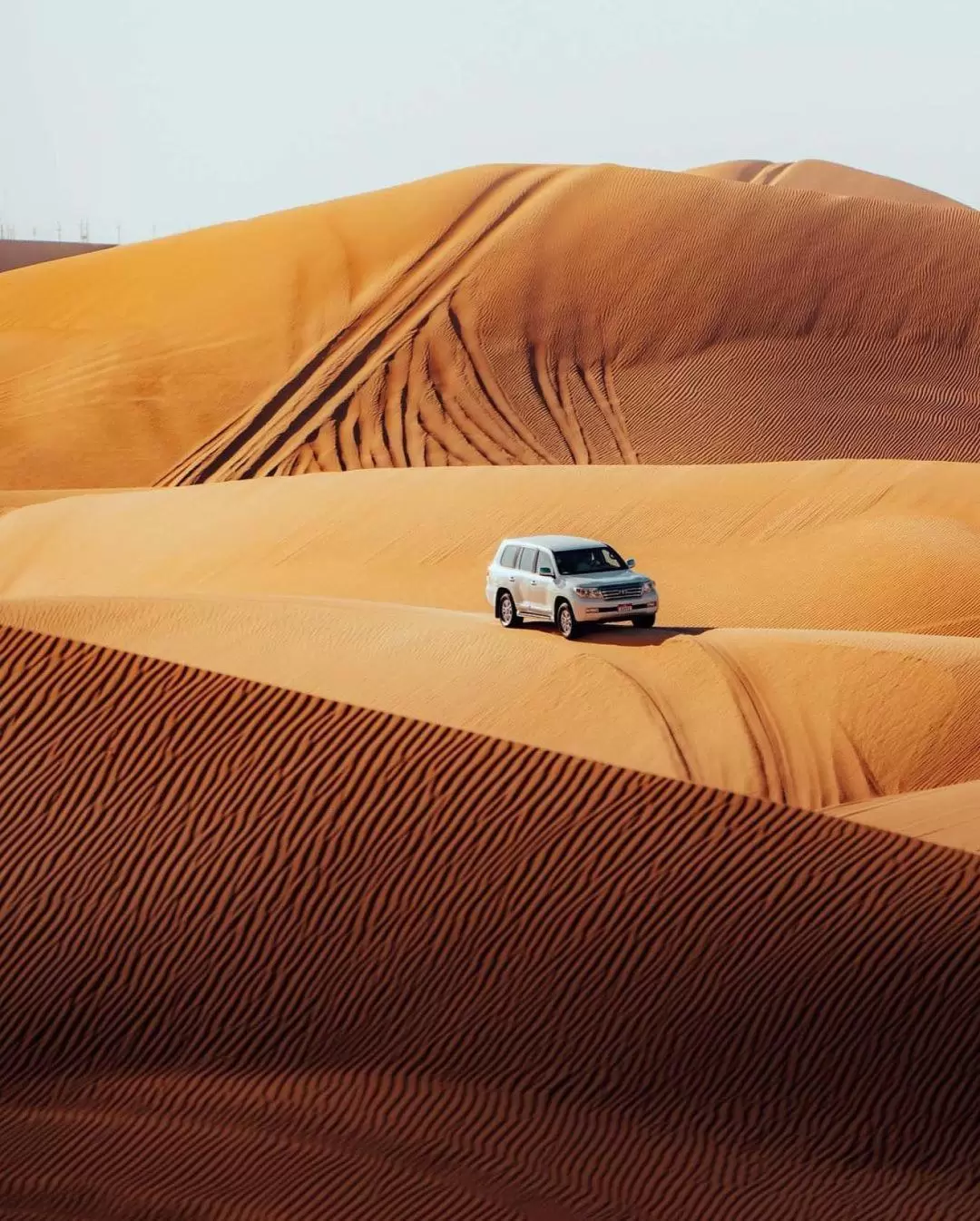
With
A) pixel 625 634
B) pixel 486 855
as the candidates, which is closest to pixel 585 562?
pixel 625 634

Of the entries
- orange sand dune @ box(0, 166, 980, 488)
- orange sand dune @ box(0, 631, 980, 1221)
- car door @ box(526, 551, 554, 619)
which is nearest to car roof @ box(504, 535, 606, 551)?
car door @ box(526, 551, 554, 619)

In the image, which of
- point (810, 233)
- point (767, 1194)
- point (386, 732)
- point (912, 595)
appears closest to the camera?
point (767, 1194)

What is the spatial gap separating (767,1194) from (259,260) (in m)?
40.5

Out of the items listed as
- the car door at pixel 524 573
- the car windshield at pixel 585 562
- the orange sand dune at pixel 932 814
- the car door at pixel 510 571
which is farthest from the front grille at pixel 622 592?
the orange sand dune at pixel 932 814

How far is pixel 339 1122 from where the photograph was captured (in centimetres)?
938

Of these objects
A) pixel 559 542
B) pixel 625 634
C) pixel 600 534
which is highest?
pixel 559 542

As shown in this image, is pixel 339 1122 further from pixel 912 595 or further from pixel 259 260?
pixel 259 260

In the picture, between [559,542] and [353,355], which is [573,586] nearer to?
[559,542]

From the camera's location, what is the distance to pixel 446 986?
10023 millimetres

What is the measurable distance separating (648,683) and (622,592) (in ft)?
4.01

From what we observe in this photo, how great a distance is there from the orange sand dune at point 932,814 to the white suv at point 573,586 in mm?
3655

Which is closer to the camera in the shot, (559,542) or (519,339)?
(559,542)

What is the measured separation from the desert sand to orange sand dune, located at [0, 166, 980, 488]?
330 inches

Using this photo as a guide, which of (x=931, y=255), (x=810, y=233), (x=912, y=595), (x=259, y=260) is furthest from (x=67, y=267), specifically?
(x=912, y=595)
